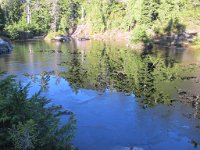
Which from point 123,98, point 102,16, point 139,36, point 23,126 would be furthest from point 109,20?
point 23,126

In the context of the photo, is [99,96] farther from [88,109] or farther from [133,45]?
[133,45]

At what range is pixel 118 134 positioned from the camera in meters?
17.5

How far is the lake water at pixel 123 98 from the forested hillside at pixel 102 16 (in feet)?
98.0

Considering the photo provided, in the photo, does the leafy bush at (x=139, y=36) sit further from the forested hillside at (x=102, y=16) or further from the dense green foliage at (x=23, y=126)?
the dense green foliage at (x=23, y=126)

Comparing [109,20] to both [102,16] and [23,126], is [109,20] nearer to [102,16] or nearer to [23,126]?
[102,16]

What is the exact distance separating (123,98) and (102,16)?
85114mm

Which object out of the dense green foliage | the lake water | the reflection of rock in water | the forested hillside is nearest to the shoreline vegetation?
the forested hillside

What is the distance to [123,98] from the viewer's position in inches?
971

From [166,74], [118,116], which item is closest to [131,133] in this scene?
[118,116]

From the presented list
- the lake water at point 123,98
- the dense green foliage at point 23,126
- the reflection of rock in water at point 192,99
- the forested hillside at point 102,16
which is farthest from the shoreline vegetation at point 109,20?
the dense green foliage at point 23,126

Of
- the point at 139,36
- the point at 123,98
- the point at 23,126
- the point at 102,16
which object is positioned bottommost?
the point at 123,98

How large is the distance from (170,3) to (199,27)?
1273cm

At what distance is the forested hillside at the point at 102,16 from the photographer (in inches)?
3108

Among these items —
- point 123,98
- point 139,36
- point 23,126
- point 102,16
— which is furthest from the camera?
point 102,16
